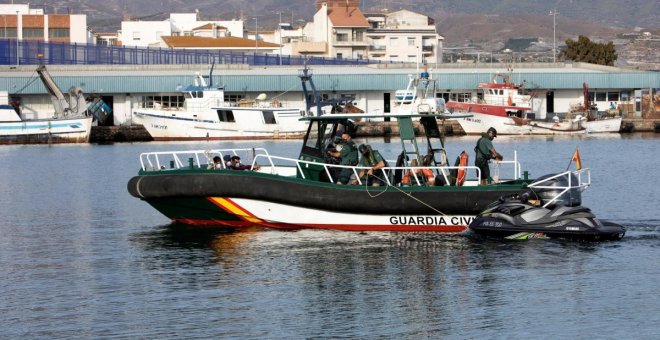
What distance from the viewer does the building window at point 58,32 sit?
142875mm

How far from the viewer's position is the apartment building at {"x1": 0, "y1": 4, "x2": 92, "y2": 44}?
140 metres

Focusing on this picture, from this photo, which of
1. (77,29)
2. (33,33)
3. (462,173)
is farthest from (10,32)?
(462,173)

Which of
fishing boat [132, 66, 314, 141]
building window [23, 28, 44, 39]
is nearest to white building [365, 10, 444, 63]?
building window [23, 28, 44, 39]

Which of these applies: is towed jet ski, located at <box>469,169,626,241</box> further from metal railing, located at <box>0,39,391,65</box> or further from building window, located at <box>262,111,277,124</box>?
metal railing, located at <box>0,39,391,65</box>

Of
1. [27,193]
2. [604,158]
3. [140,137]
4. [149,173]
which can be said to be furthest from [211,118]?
[149,173]

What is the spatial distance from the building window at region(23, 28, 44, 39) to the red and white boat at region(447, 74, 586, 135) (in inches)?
2963

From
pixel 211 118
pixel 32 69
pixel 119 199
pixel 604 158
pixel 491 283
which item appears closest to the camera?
pixel 491 283

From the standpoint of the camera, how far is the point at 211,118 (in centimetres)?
7650

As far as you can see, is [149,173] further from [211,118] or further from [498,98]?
[498,98]

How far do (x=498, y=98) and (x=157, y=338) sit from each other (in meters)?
62.2

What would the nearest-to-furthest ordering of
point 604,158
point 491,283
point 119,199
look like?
point 491,283
point 119,199
point 604,158

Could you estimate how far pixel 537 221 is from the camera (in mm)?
28531

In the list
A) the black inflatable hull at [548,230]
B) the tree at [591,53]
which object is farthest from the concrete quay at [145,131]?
the black inflatable hull at [548,230]

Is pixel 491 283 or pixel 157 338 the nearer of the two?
pixel 157 338
